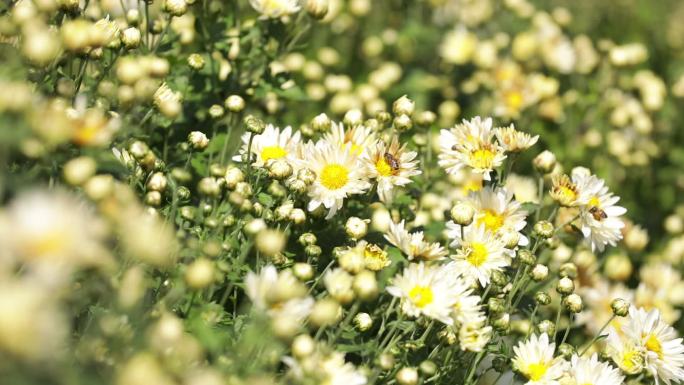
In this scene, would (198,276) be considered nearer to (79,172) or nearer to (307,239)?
(79,172)

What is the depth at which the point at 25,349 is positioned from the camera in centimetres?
125

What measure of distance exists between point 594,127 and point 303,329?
296cm

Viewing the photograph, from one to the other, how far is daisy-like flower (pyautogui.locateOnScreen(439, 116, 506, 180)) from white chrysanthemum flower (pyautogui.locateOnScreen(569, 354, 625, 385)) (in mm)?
620

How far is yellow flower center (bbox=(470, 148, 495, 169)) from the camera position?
8.35ft

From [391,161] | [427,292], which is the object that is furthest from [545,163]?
[427,292]

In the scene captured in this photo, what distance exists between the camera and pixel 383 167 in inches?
97.3

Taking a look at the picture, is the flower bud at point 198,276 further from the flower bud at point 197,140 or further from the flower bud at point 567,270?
the flower bud at point 567,270

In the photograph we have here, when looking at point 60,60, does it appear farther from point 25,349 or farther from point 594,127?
point 594,127

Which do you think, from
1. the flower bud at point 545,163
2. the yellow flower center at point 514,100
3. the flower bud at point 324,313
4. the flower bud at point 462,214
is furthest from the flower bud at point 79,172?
the yellow flower center at point 514,100

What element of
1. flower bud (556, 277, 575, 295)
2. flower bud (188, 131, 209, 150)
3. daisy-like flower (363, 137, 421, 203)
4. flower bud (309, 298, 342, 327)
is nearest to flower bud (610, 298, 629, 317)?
flower bud (556, 277, 575, 295)

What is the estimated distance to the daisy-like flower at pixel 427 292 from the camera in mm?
2080

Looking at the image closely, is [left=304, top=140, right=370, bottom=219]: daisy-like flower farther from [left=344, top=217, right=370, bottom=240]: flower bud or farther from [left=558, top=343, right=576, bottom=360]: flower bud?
[left=558, top=343, right=576, bottom=360]: flower bud

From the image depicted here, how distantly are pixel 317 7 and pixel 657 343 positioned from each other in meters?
1.67

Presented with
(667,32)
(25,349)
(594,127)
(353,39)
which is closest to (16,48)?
(25,349)
